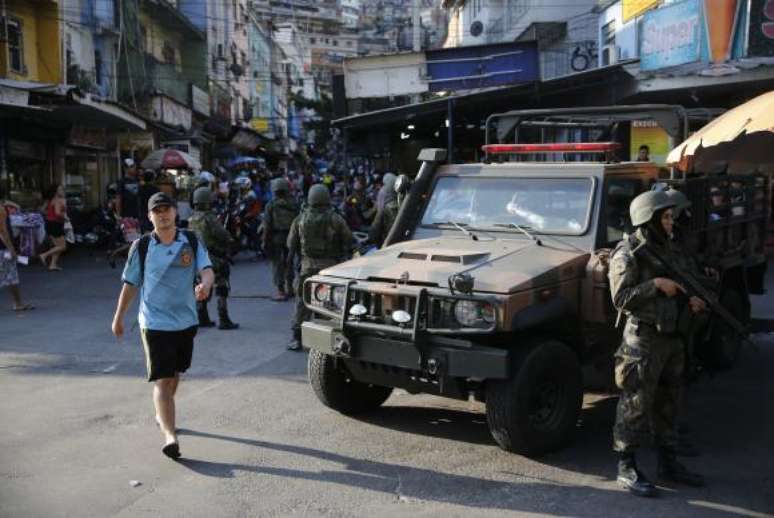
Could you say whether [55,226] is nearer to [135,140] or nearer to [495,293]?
[135,140]

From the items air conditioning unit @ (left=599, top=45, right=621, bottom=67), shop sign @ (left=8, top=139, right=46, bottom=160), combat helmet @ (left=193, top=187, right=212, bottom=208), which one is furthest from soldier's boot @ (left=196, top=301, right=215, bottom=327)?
air conditioning unit @ (left=599, top=45, right=621, bottom=67)

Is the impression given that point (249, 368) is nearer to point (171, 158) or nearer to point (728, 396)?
point (728, 396)

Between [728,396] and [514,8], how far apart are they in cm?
3018

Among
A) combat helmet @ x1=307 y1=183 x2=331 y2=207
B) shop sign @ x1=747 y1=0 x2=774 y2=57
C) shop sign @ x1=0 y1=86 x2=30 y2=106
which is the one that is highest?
shop sign @ x1=747 y1=0 x2=774 y2=57

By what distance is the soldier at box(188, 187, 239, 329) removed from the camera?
30.1ft

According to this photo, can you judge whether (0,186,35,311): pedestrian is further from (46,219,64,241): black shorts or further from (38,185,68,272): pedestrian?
(46,219,64,241): black shorts

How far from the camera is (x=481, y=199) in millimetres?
6430

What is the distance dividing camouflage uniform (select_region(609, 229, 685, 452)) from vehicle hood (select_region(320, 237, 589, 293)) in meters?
0.66

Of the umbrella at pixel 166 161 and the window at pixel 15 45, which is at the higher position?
the window at pixel 15 45

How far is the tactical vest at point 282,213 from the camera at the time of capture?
10.8 m

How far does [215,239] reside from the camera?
923cm

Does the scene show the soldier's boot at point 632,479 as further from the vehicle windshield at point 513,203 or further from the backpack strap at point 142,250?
the backpack strap at point 142,250

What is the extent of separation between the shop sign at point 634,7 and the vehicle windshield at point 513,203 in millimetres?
13124

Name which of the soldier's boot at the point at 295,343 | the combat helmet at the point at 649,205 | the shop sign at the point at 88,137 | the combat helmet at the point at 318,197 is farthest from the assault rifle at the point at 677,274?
the shop sign at the point at 88,137
